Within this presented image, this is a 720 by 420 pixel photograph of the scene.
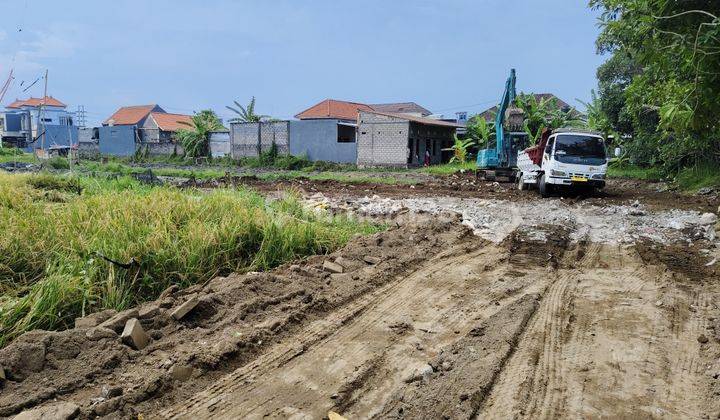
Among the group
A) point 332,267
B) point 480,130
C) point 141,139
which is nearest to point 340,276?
point 332,267

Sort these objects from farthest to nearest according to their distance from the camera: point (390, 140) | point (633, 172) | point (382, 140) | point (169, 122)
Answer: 1. point (169, 122)
2. point (382, 140)
3. point (390, 140)
4. point (633, 172)

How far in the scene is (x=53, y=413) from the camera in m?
3.04

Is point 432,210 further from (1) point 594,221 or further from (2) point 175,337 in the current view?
(2) point 175,337

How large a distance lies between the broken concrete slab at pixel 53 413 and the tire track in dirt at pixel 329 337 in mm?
518

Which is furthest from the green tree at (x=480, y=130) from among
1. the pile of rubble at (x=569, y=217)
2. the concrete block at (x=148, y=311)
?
the concrete block at (x=148, y=311)

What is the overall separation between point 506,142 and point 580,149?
23.3 feet

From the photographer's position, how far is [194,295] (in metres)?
5.02

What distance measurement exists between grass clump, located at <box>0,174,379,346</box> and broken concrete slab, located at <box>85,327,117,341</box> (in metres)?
0.65

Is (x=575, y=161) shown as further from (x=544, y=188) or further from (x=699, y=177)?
(x=699, y=177)

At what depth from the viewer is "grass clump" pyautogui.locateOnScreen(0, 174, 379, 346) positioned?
4688 mm

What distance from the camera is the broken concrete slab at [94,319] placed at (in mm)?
4281

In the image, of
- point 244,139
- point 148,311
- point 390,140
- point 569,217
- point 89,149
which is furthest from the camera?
point 89,149

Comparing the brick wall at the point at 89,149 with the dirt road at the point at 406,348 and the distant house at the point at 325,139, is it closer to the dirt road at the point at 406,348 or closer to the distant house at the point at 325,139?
the distant house at the point at 325,139

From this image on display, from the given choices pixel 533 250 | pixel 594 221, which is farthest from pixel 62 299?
pixel 594 221
